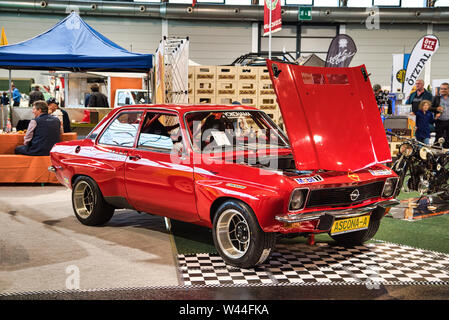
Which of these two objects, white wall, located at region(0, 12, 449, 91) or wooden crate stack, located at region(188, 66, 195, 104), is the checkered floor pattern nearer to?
wooden crate stack, located at region(188, 66, 195, 104)

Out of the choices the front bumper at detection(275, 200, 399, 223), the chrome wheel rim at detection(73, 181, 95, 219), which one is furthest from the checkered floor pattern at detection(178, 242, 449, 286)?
the chrome wheel rim at detection(73, 181, 95, 219)

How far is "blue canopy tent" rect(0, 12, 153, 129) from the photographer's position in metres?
10.3

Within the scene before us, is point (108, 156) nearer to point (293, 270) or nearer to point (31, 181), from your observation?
point (293, 270)

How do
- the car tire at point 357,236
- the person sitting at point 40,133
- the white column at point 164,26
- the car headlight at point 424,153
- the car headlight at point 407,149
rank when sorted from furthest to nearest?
the white column at point 164,26, the person sitting at point 40,133, the car headlight at point 407,149, the car headlight at point 424,153, the car tire at point 357,236

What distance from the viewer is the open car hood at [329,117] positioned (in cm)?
465

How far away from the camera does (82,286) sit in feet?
13.6

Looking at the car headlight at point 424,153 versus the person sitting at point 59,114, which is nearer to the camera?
the car headlight at point 424,153

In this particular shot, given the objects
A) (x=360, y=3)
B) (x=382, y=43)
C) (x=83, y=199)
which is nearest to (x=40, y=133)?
(x=83, y=199)

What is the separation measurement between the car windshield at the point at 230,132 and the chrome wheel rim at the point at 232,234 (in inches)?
29.8

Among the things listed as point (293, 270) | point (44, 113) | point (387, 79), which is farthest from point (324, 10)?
point (293, 270)

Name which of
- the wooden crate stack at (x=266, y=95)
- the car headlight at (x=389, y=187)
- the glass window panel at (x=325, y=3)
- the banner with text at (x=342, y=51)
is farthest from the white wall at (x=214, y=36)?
the car headlight at (x=389, y=187)

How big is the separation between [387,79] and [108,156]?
71.8 ft

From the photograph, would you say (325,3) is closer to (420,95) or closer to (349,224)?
(420,95)

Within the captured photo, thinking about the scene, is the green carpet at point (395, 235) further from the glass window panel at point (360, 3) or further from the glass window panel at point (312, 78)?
the glass window panel at point (360, 3)
